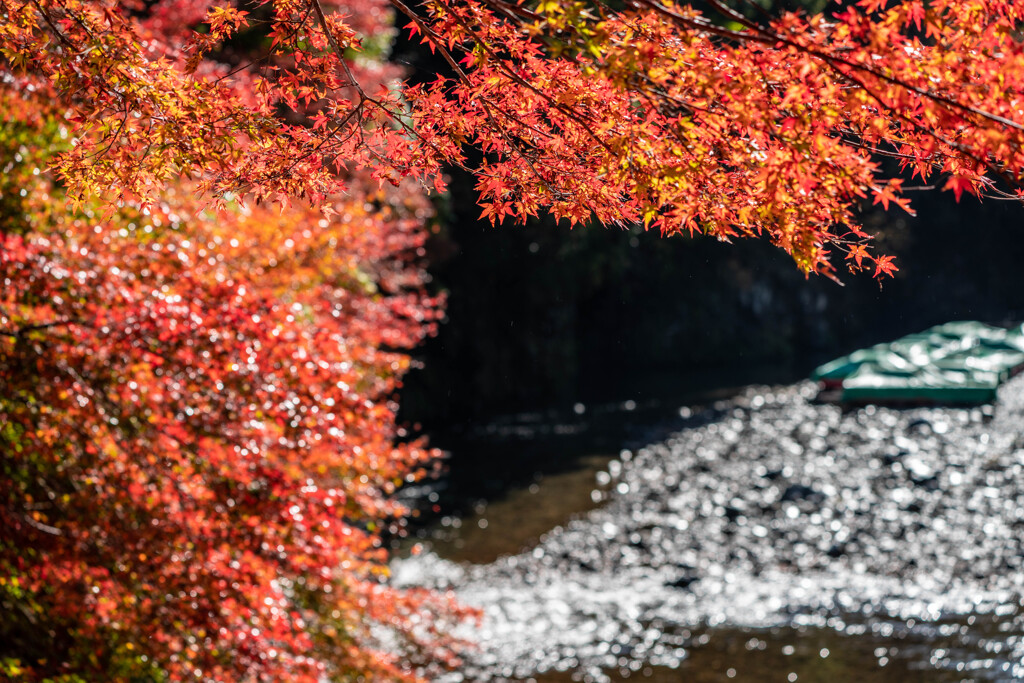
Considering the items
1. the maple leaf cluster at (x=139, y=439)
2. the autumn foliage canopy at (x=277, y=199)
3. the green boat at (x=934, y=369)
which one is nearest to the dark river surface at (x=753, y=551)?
the green boat at (x=934, y=369)

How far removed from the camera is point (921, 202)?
128 feet

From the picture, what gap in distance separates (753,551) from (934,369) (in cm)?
1040

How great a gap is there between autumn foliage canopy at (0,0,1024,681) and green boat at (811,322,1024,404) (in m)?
15.5

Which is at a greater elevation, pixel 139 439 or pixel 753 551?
pixel 753 551

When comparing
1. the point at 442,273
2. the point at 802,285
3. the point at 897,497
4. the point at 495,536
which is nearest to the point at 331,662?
the point at 495,536

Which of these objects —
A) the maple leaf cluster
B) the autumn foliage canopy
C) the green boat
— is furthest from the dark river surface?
the maple leaf cluster

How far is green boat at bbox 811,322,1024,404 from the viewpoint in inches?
862

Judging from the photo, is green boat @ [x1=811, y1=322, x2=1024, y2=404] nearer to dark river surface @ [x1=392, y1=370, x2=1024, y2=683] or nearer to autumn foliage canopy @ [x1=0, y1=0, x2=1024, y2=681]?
dark river surface @ [x1=392, y1=370, x2=1024, y2=683]

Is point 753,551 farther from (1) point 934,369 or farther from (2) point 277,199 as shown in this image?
(2) point 277,199

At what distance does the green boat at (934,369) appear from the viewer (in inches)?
862

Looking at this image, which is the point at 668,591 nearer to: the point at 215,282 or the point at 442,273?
the point at 215,282

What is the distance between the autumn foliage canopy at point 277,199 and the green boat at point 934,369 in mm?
15471

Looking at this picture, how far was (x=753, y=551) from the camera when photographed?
15.9 metres

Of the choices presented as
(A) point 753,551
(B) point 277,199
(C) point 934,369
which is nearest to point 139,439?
(B) point 277,199
